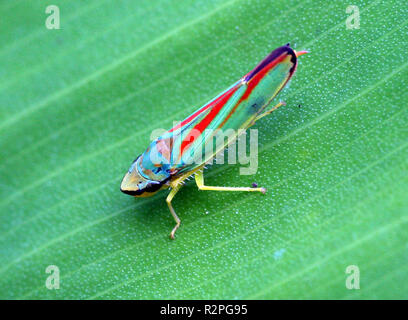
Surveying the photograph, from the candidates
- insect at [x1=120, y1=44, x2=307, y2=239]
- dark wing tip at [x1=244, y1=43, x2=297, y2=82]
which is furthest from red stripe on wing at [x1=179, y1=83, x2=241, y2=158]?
dark wing tip at [x1=244, y1=43, x2=297, y2=82]

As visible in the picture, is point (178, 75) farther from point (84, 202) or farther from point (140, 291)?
point (140, 291)

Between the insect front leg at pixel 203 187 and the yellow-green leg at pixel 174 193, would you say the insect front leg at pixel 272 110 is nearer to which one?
the insect front leg at pixel 203 187

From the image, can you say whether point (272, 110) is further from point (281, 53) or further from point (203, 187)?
point (203, 187)

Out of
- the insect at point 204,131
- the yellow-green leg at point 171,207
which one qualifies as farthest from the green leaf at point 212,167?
the insect at point 204,131

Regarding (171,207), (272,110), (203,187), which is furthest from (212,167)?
(272,110)
